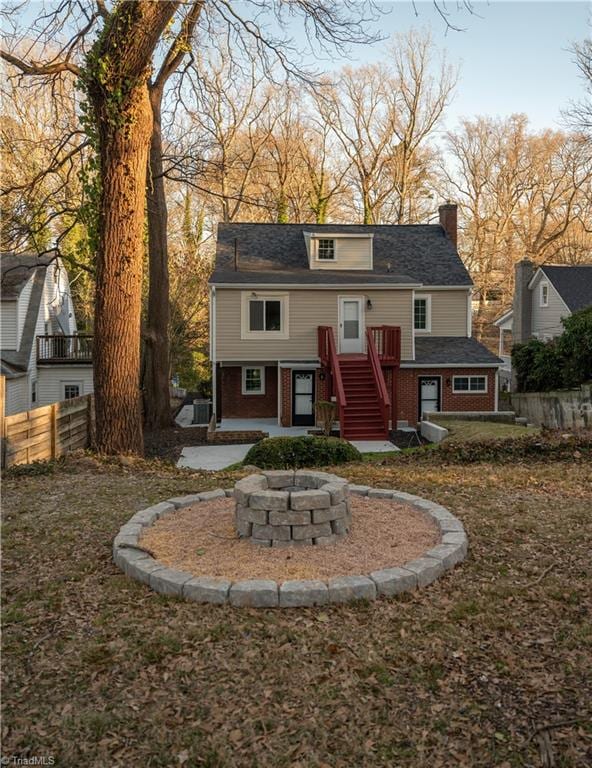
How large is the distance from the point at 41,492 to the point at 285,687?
17.6ft

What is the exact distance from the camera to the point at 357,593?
455cm

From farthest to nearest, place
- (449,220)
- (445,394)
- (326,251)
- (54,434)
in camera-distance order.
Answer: (449,220)
(326,251)
(445,394)
(54,434)

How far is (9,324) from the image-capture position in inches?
819

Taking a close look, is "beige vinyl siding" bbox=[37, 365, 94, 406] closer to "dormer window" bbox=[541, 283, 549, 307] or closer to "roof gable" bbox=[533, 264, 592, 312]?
"roof gable" bbox=[533, 264, 592, 312]

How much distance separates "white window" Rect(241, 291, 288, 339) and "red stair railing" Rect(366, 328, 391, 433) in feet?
9.27

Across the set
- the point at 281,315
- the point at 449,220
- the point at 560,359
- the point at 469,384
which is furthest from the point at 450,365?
the point at 449,220

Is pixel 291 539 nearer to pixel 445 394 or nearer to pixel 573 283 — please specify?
pixel 445 394

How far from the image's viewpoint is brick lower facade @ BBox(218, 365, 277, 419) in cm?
2041

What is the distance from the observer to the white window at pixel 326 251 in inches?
826

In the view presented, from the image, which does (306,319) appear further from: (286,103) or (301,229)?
(286,103)

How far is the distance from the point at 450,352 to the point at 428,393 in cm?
166

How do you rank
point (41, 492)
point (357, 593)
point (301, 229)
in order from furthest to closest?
point (301, 229) < point (41, 492) < point (357, 593)

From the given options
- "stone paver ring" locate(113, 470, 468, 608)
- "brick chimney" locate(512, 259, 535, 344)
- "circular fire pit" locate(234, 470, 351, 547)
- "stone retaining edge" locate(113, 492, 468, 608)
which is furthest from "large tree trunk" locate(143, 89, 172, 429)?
"brick chimney" locate(512, 259, 535, 344)

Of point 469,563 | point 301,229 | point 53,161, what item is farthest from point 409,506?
point 301,229
